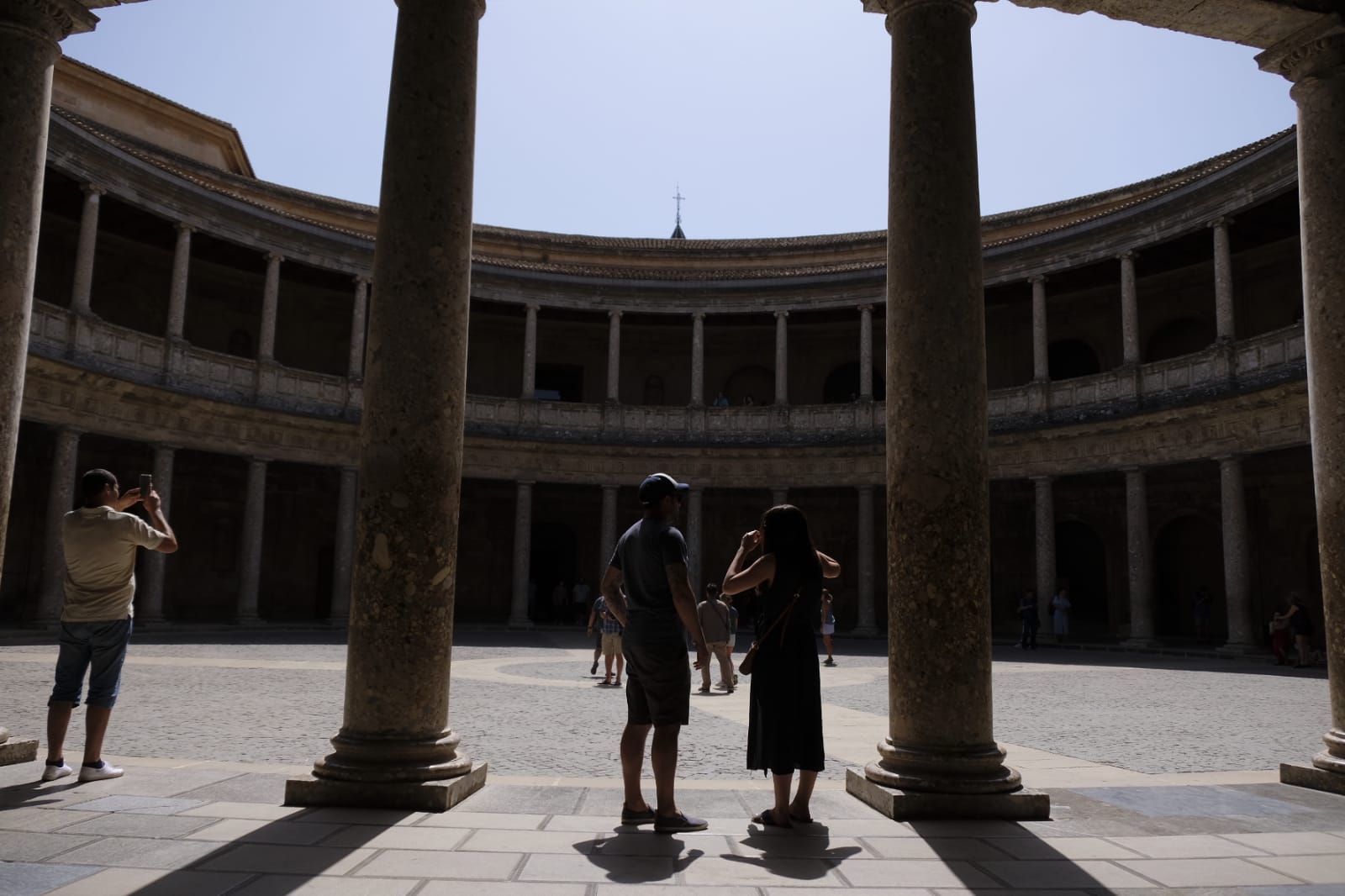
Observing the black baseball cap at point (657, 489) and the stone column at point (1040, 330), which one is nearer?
the black baseball cap at point (657, 489)

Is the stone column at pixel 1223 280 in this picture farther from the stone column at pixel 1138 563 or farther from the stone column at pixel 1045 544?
the stone column at pixel 1045 544

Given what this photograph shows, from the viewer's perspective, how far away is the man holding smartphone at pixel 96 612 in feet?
18.9

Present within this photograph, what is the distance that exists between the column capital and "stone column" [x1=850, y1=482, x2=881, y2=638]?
19.1m

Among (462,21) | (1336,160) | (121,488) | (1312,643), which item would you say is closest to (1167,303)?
(1312,643)

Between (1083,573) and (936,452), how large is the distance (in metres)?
23.2

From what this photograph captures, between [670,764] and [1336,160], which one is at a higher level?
[1336,160]

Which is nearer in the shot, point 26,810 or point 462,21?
point 26,810

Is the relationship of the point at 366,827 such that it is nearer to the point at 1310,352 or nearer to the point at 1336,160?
the point at 1310,352

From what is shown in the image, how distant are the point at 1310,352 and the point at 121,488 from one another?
22979 mm

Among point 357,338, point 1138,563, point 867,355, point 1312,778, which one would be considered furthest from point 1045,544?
point 1312,778

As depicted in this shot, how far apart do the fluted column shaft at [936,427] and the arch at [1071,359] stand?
22.6 meters

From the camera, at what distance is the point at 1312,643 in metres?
21.0

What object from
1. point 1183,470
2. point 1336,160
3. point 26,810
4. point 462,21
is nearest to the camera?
point 26,810

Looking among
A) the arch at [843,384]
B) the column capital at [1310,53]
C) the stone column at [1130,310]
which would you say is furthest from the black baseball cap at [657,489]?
the arch at [843,384]
